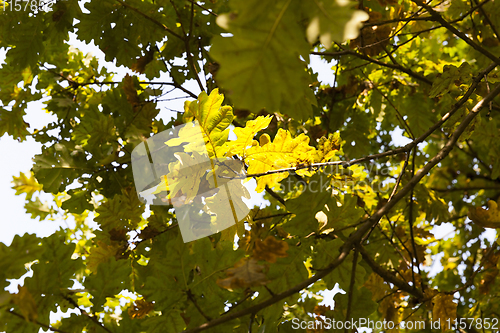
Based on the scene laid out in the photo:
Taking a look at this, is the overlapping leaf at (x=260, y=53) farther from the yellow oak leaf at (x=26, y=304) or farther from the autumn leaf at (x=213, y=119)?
the yellow oak leaf at (x=26, y=304)

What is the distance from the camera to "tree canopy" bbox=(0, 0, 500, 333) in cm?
76

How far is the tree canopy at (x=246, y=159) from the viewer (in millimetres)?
761

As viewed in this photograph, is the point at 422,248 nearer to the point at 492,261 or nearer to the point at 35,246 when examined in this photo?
the point at 492,261

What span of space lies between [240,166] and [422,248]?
7.01ft

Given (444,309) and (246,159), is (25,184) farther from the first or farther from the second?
(444,309)

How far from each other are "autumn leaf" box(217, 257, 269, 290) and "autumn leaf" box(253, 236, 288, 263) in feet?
0.13

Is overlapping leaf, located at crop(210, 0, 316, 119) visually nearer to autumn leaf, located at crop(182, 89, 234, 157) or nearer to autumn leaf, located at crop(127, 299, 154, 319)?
autumn leaf, located at crop(182, 89, 234, 157)

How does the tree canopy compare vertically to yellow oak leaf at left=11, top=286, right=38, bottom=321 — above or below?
above

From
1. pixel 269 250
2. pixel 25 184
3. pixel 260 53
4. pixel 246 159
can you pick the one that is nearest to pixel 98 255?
pixel 246 159

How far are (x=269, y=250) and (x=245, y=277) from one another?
4.2 inches

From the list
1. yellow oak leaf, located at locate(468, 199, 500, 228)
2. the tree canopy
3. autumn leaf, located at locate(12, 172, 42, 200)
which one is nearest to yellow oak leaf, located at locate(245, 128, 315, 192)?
the tree canopy

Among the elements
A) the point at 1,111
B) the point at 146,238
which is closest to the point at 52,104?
the point at 1,111

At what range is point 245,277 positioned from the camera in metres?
0.82

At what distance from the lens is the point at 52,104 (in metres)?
2.75
